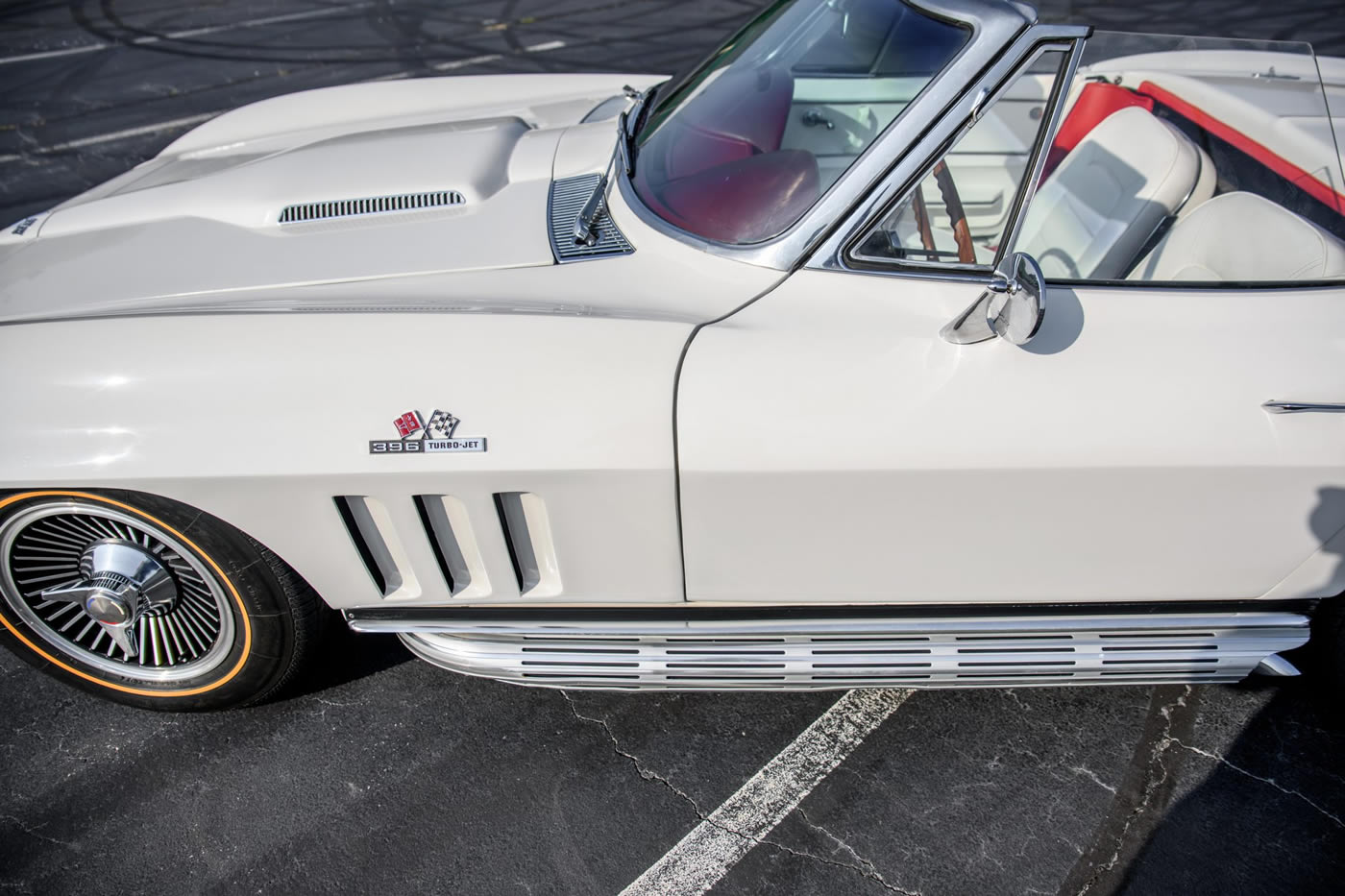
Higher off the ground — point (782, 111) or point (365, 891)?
point (782, 111)

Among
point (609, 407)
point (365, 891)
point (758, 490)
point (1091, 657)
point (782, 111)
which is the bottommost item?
point (365, 891)

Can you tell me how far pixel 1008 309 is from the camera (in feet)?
6.33

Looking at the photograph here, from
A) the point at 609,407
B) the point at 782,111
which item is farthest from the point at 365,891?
the point at 782,111

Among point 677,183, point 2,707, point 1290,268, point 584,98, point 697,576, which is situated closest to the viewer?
point 697,576

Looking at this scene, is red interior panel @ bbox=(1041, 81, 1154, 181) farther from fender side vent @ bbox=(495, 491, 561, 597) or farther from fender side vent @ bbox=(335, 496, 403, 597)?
fender side vent @ bbox=(335, 496, 403, 597)

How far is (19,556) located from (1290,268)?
3044mm

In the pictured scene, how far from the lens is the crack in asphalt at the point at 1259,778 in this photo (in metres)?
2.29

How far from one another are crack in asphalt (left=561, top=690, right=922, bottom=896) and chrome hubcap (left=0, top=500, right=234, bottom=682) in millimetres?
992

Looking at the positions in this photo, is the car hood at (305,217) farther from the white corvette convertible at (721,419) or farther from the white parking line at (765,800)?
the white parking line at (765,800)

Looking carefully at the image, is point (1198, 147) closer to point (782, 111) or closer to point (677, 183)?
point (782, 111)

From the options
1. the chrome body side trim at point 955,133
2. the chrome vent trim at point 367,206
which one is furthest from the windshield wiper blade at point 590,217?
the chrome body side trim at point 955,133

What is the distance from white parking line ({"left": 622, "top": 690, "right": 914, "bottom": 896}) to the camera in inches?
86.7

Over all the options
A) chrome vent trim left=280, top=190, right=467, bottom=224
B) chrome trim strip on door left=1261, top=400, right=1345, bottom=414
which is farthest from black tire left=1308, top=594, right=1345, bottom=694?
chrome vent trim left=280, top=190, right=467, bottom=224

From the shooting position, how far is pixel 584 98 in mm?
3543
